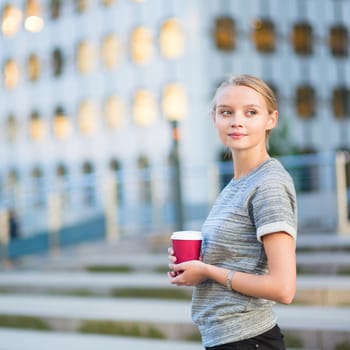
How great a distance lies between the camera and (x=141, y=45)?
119 feet

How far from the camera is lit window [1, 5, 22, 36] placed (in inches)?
1684

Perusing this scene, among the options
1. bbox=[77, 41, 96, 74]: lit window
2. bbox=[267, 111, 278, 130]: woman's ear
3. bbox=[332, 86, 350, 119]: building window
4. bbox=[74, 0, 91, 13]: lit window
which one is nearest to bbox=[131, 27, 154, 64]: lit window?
bbox=[77, 41, 96, 74]: lit window

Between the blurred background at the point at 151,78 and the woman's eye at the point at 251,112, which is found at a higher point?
the blurred background at the point at 151,78

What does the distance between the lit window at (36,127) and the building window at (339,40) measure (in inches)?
584

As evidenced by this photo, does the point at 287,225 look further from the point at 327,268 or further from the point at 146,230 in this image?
the point at 146,230

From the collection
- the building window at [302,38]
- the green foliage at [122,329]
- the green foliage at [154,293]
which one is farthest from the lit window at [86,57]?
the green foliage at [122,329]

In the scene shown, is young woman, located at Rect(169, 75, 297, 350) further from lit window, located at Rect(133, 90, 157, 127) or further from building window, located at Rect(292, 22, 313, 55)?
building window, located at Rect(292, 22, 313, 55)

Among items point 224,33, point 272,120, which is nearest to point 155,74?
point 224,33

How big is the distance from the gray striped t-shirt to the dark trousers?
0.02 m

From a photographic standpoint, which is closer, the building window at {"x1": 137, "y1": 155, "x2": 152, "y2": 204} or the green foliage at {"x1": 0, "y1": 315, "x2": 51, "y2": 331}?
the green foliage at {"x1": 0, "y1": 315, "x2": 51, "y2": 331}

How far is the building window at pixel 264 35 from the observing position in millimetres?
36344

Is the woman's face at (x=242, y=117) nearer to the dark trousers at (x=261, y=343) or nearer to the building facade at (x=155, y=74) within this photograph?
the dark trousers at (x=261, y=343)

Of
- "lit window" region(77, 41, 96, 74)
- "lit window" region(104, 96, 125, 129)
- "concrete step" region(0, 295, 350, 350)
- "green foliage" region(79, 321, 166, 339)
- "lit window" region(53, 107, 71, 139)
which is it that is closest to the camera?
"concrete step" region(0, 295, 350, 350)

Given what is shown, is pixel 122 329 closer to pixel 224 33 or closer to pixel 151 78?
pixel 151 78
